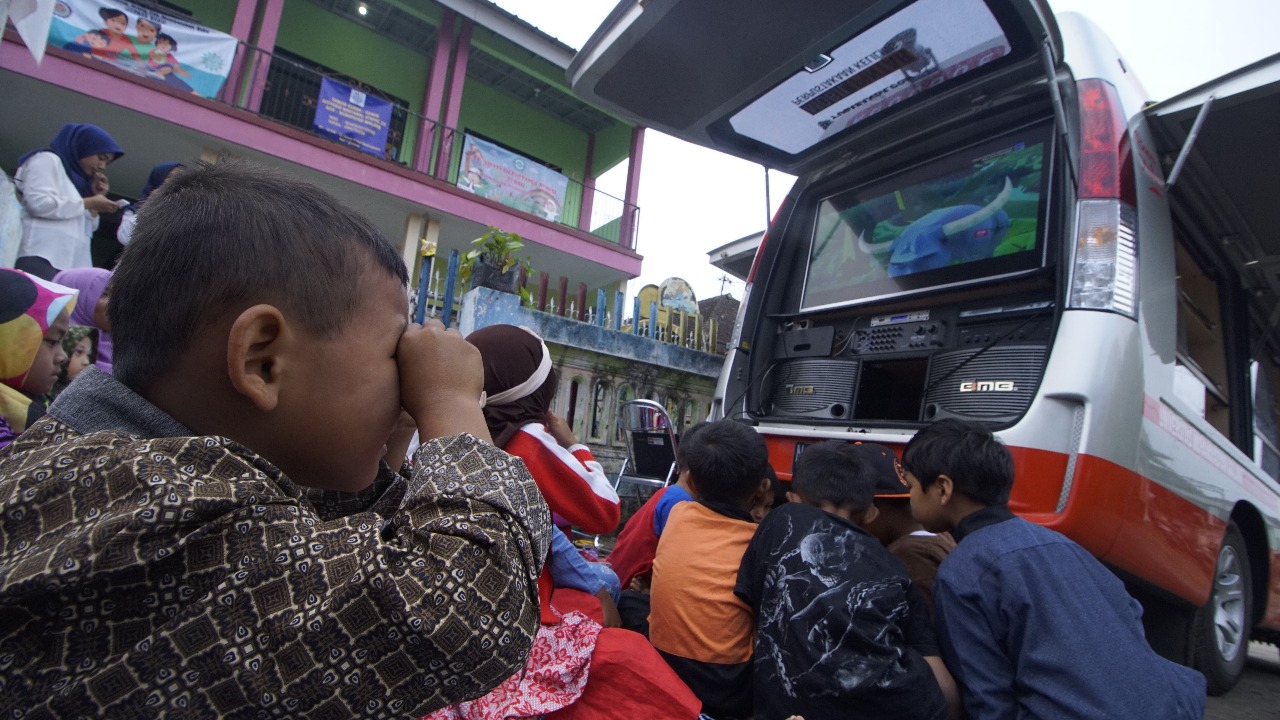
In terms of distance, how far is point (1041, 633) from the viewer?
1.51 m

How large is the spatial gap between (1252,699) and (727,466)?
3052 millimetres

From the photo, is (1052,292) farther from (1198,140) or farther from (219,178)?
(219,178)

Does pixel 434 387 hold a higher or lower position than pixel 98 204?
lower

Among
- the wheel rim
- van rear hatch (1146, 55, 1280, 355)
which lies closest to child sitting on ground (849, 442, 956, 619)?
van rear hatch (1146, 55, 1280, 355)

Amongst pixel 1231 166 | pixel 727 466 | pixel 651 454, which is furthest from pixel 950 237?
pixel 651 454

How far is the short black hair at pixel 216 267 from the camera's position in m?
0.74

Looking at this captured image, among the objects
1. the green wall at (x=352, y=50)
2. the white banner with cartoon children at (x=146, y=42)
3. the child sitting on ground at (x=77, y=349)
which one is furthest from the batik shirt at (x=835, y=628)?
the green wall at (x=352, y=50)

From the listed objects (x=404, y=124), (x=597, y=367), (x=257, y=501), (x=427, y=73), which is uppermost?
(x=427, y=73)

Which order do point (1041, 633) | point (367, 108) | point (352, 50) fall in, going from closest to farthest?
point (1041, 633) < point (367, 108) < point (352, 50)

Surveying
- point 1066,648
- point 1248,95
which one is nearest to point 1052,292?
point 1248,95

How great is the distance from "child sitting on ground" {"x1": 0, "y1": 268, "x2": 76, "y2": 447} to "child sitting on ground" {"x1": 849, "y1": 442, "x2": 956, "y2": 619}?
101 inches

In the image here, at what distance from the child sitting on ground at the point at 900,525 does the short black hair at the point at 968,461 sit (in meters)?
0.17

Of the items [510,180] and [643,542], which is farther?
[510,180]

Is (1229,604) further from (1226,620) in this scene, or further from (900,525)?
(900,525)
